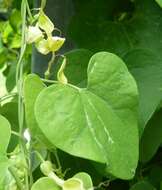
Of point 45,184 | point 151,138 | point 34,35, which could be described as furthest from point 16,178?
point 151,138

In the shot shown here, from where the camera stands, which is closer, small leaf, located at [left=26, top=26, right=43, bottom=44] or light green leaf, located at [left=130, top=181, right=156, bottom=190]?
small leaf, located at [left=26, top=26, right=43, bottom=44]

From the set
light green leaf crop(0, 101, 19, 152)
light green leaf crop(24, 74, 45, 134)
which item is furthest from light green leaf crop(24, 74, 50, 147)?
light green leaf crop(0, 101, 19, 152)

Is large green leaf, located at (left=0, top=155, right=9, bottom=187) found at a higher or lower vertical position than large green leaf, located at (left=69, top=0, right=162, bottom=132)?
higher

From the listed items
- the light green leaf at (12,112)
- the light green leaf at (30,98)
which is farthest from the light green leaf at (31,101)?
the light green leaf at (12,112)

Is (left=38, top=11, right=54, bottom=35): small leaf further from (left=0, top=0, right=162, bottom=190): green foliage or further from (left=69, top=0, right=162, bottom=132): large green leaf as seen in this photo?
(left=69, top=0, right=162, bottom=132): large green leaf

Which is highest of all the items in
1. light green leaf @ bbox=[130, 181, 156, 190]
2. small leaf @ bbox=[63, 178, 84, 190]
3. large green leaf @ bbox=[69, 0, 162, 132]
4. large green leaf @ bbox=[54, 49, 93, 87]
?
small leaf @ bbox=[63, 178, 84, 190]
